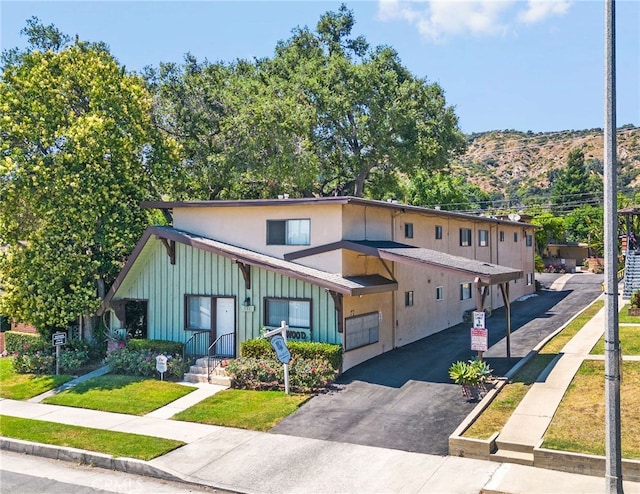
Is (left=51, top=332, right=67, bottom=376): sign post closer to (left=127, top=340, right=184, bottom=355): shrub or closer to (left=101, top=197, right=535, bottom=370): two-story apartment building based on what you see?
(left=101, top=197, right=535, bottom=370): two-story apartment building

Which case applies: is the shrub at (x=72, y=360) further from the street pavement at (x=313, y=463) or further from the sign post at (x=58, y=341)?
the street pavement at (x=313, y=463)

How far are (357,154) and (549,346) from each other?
23865 mm

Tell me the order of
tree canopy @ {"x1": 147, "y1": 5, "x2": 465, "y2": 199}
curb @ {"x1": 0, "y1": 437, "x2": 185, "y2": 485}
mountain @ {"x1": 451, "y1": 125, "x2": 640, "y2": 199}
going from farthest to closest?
mountain @ {"x1": 451, "y1": 125, "x2": 640, "y2": 199}, tree canopy @ {"x1": 147, "y1": 5, "x2": 465, "y2": 199}, curb @ {"x1": 0, "y1": 437, "x2": 185, "y2": 485}

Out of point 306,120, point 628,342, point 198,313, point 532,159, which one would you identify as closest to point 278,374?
point 198,313

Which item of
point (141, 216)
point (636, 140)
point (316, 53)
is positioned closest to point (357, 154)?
point (316, 53)

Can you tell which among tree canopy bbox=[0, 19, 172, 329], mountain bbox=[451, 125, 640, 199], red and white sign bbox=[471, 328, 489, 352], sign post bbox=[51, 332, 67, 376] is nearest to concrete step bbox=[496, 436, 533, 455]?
red and white sign bbox=[471, 328, 489, 352]

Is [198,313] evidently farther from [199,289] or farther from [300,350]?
[300,350]

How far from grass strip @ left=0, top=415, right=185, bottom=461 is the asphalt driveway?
10.0 feet

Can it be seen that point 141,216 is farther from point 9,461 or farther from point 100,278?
point 9,461

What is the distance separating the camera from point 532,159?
134 meters

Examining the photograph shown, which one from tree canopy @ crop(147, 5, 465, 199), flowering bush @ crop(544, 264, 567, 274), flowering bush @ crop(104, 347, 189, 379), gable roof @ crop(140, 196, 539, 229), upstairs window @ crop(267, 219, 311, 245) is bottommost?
flowering bush @ crop(104, 347, 189, 379)

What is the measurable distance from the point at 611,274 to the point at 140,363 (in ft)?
52.2

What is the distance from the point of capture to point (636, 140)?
121250 millimetres

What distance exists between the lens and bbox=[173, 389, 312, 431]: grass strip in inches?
599
